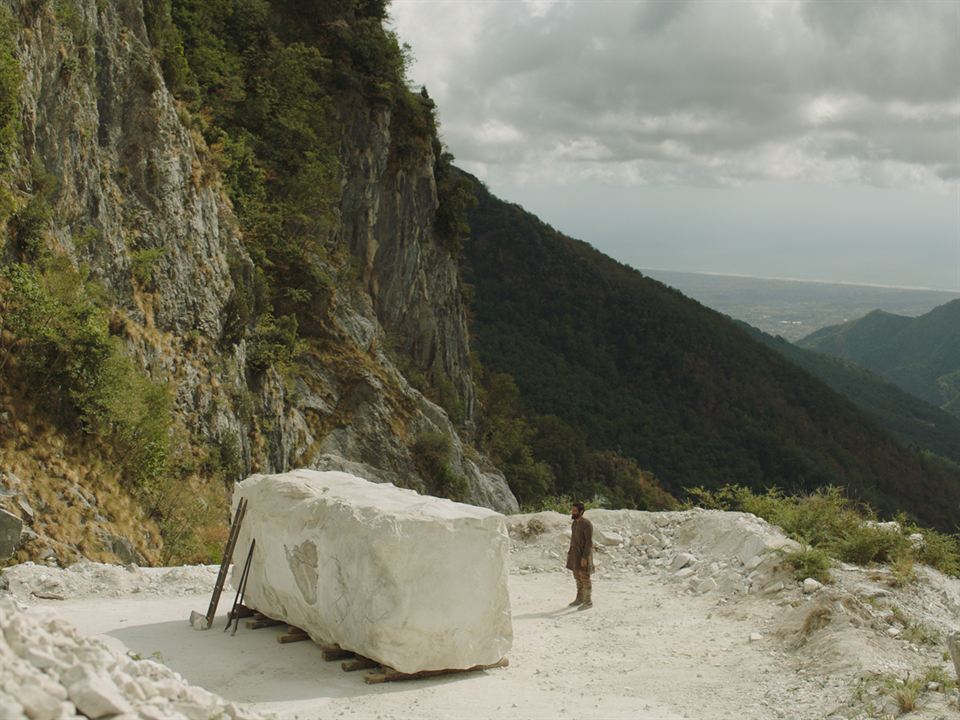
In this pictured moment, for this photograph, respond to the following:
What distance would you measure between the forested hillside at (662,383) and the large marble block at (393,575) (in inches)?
1908

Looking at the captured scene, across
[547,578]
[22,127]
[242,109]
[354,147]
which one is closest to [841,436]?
[354,147]

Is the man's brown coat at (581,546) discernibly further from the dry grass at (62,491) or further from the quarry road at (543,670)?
the dry grass at (62,491)

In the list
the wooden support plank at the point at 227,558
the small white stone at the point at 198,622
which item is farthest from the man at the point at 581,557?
the small white stone at the point at 198,622

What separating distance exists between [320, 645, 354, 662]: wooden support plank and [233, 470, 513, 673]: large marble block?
0.10 m

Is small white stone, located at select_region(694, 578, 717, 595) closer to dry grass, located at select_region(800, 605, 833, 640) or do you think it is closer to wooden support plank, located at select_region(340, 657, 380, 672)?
dry grass, located at select_region(800, 605, 833, 640)

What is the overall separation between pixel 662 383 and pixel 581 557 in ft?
192

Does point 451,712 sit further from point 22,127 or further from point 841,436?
point 841,436

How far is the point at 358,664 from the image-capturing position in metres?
8.66

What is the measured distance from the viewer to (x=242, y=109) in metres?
26.8

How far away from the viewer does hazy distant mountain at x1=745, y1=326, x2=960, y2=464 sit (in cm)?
10794

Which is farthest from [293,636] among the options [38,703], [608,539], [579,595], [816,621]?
[608,539]

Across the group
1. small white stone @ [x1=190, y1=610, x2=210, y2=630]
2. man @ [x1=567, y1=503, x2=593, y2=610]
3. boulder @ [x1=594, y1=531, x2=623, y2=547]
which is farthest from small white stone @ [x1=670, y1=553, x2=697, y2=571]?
small white stone @ [x1=190, y1=610, x2=210, y2=630]

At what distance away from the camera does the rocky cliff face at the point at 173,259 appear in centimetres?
1484

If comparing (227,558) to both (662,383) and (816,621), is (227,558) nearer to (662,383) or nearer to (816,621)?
(816,621)
